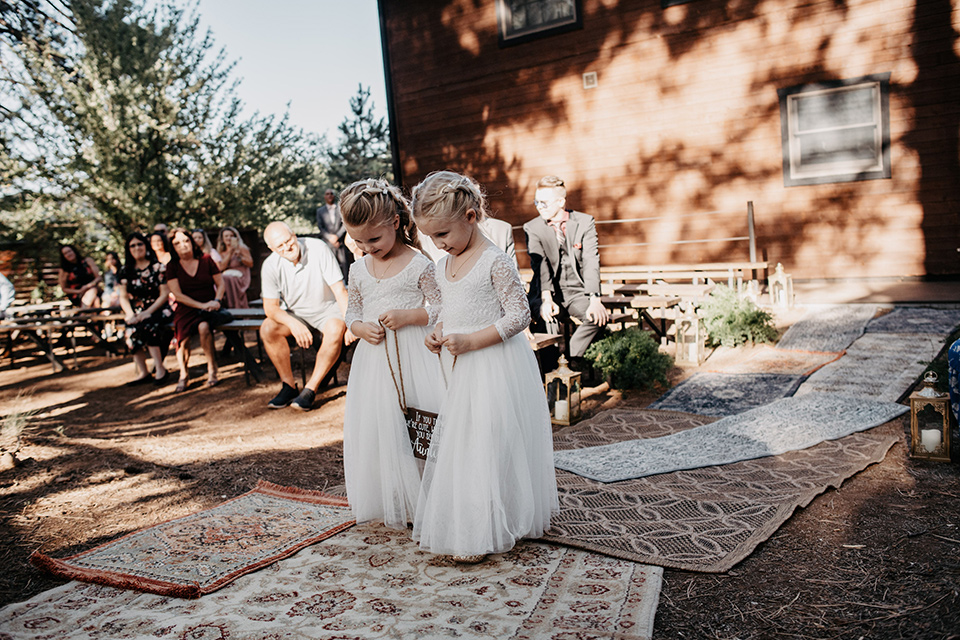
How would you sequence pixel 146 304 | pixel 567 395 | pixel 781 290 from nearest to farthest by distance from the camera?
pixel 567 395, pixel 146 304, pixel 781 290

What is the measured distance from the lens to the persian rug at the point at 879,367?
19.0ft

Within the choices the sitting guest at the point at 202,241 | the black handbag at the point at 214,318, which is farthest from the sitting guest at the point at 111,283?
the black handbag at the point at 214,318

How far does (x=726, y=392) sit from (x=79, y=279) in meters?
11.8

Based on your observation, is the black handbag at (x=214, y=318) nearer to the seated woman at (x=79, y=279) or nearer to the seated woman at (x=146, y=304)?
the seated woman at (x=146, y=304)

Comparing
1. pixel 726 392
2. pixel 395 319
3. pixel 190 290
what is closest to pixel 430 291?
pixel 395 319

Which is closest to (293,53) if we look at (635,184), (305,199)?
(305,199)

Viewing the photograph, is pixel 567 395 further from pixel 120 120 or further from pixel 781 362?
pixel 120 120

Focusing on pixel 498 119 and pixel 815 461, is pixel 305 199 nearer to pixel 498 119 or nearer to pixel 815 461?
pixel 498 119

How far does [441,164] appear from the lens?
47.8ft

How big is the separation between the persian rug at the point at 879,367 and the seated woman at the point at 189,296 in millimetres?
6320

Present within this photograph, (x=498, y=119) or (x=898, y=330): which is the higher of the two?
(x=498, y=119)

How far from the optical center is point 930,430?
4254 millimetres

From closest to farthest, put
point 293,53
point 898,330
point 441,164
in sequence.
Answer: point 898,330, point 441,164, point 293,53

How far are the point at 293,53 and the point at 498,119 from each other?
143 ft
